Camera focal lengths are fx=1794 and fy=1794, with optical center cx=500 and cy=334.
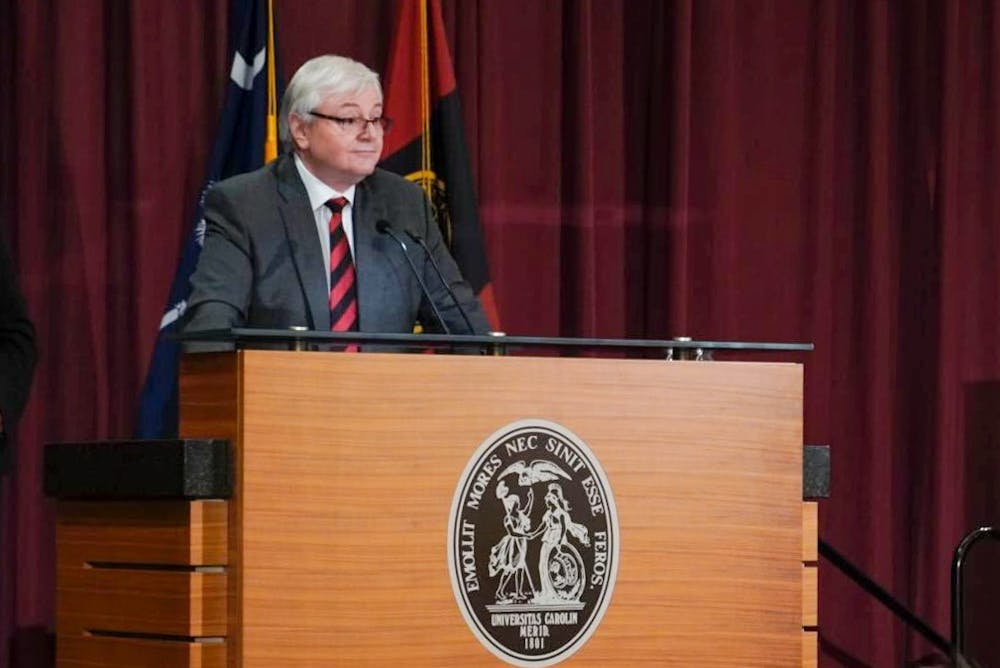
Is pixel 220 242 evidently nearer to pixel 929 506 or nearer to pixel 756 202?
pixel 756 202

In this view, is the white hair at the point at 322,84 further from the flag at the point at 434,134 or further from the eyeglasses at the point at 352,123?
the flag at the point at 434,134

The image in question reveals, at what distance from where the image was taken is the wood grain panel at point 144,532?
291 centimetres

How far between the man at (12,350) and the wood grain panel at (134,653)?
440 mm

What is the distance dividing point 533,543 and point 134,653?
70 centimetres

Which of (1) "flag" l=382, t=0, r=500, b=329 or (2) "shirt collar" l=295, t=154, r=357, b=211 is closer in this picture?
(2) "shirt collar" l=295, t=154, r=357, b=211

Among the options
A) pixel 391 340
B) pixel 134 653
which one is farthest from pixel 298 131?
pixel 134 653

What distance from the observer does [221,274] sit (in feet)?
12.5

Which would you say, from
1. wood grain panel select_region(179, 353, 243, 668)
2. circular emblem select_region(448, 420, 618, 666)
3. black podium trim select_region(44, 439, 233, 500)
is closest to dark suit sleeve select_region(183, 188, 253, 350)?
black podium trim select_region(44, 439, 233, 500)

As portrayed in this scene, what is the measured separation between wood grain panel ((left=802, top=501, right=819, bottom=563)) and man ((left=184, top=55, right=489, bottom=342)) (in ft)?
2.76

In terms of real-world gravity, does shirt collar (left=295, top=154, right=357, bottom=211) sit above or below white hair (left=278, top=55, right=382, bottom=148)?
below

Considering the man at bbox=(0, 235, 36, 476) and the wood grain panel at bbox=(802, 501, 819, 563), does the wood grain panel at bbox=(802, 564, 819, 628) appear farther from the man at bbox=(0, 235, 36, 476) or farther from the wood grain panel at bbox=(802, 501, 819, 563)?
the man at bbox=(0, 235, 36, 476)

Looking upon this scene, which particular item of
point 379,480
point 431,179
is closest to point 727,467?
point 379,480

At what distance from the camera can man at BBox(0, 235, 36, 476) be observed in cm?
346

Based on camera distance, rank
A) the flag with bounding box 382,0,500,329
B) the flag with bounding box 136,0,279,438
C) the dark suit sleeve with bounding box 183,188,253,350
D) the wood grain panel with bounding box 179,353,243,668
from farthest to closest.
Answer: the flag with bounding box 382,0,500,329 < the flag with bounding box 136,0,279,438 < the dark suit sleeve with bounding box 183,188,253,350 < the wood grain panel with bounding box 179,353,243,668
